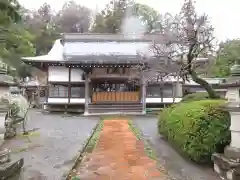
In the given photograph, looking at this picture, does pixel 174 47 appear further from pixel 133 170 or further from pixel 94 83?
pixel 94 83

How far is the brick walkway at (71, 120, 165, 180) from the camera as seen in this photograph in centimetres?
515

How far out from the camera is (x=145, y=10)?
44.8m

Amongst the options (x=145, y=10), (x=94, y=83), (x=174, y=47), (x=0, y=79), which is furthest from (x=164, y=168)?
(x=145, y=10)

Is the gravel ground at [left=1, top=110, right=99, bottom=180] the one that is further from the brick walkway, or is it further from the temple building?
the temple building

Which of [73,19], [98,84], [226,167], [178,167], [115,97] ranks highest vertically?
[73,19]

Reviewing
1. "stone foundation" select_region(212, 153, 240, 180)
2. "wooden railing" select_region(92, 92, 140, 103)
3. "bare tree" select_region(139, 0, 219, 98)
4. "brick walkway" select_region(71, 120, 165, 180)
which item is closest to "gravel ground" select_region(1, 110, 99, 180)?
"brick walkway" select_region(71, 120, 165, 180)

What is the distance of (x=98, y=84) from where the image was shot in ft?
68.2

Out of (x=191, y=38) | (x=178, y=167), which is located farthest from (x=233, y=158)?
(x=191, y=38)

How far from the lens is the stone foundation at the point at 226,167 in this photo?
442cm

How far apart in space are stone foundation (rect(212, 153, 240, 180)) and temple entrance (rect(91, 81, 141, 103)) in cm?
1508

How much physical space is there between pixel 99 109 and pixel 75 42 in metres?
6.97

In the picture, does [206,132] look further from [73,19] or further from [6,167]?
[73,19]

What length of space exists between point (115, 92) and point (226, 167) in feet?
52.0

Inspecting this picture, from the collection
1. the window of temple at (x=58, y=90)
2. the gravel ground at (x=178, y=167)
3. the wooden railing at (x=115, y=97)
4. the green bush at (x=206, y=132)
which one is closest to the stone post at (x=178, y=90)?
the wooden railing at (x=115, y=97)
